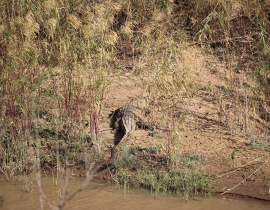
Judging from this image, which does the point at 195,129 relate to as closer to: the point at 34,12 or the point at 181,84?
the point at 181,84

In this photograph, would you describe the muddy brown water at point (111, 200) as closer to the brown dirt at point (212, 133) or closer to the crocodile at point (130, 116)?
the brown dirt at point (212, 133)

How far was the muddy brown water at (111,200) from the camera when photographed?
5023 mm

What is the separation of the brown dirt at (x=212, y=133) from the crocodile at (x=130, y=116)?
9 cm

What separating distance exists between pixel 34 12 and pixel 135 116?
5.49 feet

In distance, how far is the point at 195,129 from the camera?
20.7ft

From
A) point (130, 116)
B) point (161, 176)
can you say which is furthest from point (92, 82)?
point (161, 176)

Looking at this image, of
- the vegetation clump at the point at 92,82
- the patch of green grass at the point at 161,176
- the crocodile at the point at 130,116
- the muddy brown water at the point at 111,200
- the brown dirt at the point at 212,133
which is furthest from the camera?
the crocodile at the point at 130,116

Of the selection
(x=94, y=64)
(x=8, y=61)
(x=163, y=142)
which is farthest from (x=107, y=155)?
(x=8, y=61)

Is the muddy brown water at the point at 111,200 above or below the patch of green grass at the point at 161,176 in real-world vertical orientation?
below

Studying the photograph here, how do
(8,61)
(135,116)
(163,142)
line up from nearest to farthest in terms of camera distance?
(8,61) → (163,142) → (135,116)

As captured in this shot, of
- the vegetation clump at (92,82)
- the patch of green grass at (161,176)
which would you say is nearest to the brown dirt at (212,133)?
the vegetation clump at (92,82)

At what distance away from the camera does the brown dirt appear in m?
5.45

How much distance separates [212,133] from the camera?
6234mm

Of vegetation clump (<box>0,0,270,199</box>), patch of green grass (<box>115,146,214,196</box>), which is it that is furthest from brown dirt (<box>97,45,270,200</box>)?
patch of green grass (<box>115,146,214,196</box>)
